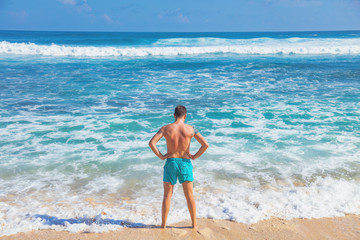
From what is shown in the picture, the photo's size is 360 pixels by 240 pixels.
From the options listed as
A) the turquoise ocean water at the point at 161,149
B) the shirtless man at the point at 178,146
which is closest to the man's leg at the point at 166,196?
the shirtless man at the point at 178,146

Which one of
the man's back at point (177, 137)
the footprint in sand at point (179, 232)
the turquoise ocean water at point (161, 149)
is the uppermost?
the man's back at point (177, 137)

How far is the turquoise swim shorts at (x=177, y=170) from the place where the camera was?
3.75 m

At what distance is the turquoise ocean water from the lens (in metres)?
4.59

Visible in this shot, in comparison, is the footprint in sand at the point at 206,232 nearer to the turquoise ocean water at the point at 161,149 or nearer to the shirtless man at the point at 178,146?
the turquoise ocean water at the point at 161,149

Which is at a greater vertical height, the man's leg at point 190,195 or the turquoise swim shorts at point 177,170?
the turquoise swim shorts at point 177,170

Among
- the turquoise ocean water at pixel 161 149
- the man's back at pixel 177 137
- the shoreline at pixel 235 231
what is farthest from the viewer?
the turquoise ocean water at pixel 161 149

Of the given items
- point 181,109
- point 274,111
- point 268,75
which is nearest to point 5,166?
point 181,109

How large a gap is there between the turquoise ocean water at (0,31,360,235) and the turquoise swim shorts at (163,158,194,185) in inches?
35.6

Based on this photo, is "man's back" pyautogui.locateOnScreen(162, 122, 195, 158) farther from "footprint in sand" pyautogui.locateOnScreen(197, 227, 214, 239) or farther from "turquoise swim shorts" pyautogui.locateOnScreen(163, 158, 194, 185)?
"footprint in sand" pyautogui.locateOnScreen(197, 227, 214, 239)

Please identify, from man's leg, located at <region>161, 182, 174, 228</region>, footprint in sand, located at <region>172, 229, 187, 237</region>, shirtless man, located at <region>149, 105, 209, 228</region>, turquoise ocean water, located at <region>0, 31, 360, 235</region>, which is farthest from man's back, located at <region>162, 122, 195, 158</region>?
turquoise ocean water, located at <region>0, 31, 360, 235</region>

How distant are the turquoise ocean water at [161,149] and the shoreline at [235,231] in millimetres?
148

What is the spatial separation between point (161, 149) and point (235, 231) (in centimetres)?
341

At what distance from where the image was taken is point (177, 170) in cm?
376

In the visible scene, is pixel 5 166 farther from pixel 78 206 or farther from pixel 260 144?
pixel 260 144
